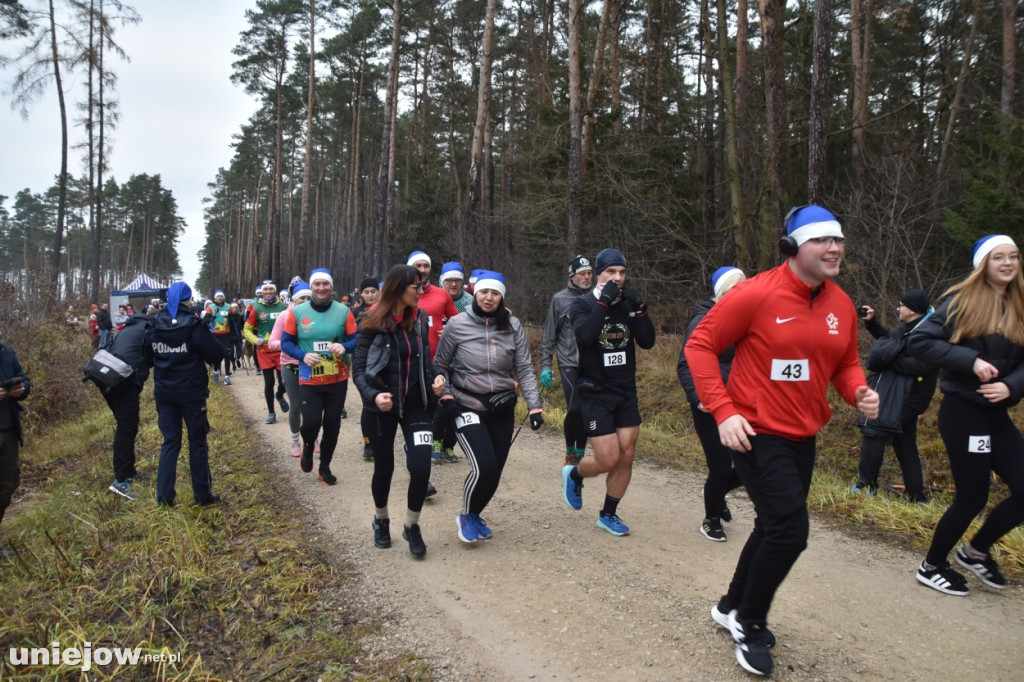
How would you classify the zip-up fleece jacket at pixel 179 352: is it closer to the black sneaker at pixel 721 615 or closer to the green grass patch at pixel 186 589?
the green grass patch at pixel 186 589

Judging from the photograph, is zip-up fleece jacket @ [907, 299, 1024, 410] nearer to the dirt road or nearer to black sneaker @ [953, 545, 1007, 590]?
black sneaker @ [953, 545, 1007, 590]

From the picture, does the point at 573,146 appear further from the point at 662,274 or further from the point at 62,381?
the point at 62,381

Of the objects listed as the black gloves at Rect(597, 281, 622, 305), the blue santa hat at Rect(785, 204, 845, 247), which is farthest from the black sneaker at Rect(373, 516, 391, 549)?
the blue santa hat at Rect(785, 204, 845, 247)

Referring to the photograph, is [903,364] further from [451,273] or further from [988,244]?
[451,273]

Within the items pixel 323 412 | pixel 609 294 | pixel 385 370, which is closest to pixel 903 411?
pixel 609 294

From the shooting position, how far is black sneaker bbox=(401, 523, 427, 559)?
465cm

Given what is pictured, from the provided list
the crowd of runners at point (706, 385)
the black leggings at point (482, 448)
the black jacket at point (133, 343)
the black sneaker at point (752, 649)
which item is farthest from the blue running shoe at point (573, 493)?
the black jacket at point (133, 343)

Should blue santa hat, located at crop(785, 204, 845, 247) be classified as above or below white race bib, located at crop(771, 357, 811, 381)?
above

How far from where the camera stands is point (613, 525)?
5.05m

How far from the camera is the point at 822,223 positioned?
9.57 feet

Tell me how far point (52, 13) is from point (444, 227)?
18991 mm

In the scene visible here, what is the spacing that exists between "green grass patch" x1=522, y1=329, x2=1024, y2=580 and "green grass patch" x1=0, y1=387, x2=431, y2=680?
4.02m

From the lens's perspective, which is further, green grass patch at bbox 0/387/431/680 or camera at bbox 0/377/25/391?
camera at bbox 0/377/25/391

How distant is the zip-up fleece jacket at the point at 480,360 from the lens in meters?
4.73
